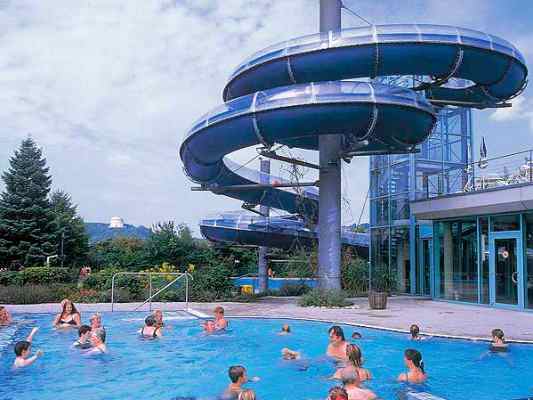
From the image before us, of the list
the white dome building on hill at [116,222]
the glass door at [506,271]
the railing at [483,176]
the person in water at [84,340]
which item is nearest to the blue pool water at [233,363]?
the person in water at [84,340]

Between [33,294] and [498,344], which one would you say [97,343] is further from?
[33,294]

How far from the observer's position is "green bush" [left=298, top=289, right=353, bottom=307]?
1672 cm

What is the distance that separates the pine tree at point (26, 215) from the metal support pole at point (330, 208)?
16.3 meters

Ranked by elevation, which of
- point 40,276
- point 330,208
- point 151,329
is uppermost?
point 330,208

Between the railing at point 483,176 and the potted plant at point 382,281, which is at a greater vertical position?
the railing at point 483,176

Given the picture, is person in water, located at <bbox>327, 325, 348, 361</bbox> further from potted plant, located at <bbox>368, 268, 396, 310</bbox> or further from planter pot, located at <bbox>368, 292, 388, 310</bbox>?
potted plant, located at <bbox>368, 268, 396, 310</bbox>

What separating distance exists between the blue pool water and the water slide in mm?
5484

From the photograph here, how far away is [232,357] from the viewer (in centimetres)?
1084

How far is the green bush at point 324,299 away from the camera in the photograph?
16719 millimetres

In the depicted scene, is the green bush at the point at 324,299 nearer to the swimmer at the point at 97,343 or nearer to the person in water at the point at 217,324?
the person in water at the point at 217,324

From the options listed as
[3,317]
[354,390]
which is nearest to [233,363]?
[354,390]

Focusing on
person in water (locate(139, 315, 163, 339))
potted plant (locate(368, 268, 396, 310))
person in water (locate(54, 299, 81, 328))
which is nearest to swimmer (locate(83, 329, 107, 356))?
person in water (locate(139, 315, 163, 339))

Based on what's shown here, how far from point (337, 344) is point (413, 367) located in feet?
5.50

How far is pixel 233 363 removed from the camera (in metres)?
10.4
